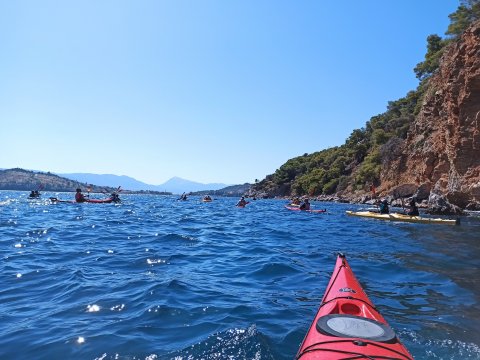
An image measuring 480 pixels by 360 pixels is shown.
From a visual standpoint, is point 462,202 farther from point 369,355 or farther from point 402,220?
point 369,355

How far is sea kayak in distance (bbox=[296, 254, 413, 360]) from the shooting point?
134 inches

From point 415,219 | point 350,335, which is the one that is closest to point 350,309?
point 350,335

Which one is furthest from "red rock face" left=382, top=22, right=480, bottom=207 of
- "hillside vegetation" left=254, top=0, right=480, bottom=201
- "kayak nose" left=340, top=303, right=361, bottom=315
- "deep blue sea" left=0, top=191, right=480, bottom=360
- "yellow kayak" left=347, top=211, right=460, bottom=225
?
"kayak nose" left=340, top=303, right=361, bottom=315

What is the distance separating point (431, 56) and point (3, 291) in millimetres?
71196

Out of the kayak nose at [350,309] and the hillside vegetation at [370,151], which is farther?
the hillside vegetation at [370,151]

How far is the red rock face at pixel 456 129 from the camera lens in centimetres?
3178

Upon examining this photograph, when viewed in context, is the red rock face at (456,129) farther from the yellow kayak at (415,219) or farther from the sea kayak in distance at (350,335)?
the sea kayak in distance at (350,335)

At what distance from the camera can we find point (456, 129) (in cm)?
3344

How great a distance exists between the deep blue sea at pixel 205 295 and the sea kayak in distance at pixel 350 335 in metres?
0.77

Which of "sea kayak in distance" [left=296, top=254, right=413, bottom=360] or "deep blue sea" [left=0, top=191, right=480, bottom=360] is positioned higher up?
"sea kayak in distance" [left=296, top=254, right=413, bottom=360]

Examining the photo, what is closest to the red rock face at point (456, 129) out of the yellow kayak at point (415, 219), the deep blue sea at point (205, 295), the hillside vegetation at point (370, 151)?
the hillside vegetation at point (370, 151)

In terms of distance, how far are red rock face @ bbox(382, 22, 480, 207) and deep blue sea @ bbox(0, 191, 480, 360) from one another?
21667 mm

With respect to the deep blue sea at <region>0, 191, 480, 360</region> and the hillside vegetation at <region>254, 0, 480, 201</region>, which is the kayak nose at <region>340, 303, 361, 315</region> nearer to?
the deep blue sea at <region>0, 191, 480, 360</region>

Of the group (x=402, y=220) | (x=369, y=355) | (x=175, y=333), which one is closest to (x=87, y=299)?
(x=175, y=333)
